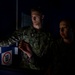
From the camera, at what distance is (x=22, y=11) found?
176 cm

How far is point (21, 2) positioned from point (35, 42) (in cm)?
36

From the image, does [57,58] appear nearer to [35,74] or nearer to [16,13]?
[35,74]

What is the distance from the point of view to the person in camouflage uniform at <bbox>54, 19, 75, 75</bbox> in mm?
1506

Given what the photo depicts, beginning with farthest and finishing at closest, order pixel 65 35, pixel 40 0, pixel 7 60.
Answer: pixel 7 60
pixel 40 0
pixel 65 35

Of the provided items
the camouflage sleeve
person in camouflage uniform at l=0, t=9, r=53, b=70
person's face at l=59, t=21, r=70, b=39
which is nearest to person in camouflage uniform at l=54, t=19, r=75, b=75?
person's face at l=59, t=21, r=70, b=39

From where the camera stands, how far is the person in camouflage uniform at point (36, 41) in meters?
1.67

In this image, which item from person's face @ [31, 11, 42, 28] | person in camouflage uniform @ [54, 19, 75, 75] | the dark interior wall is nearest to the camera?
person in camouflage uniform @ [54, 19, 75, 75]

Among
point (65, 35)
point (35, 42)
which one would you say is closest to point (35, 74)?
point (35, 42)

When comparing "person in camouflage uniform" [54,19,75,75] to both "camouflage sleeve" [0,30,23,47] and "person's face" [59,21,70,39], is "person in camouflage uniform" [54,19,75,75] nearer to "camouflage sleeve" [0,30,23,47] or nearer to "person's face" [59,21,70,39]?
"person's face" [59,21,70,39]

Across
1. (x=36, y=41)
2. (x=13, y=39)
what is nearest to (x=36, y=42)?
(x=36, y=41)

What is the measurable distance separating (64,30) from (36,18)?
262 mm

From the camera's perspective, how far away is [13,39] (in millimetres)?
1772

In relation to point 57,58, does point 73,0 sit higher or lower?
higher

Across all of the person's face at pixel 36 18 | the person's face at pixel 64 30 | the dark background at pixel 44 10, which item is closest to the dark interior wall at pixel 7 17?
the dark background at pixel 44 10
